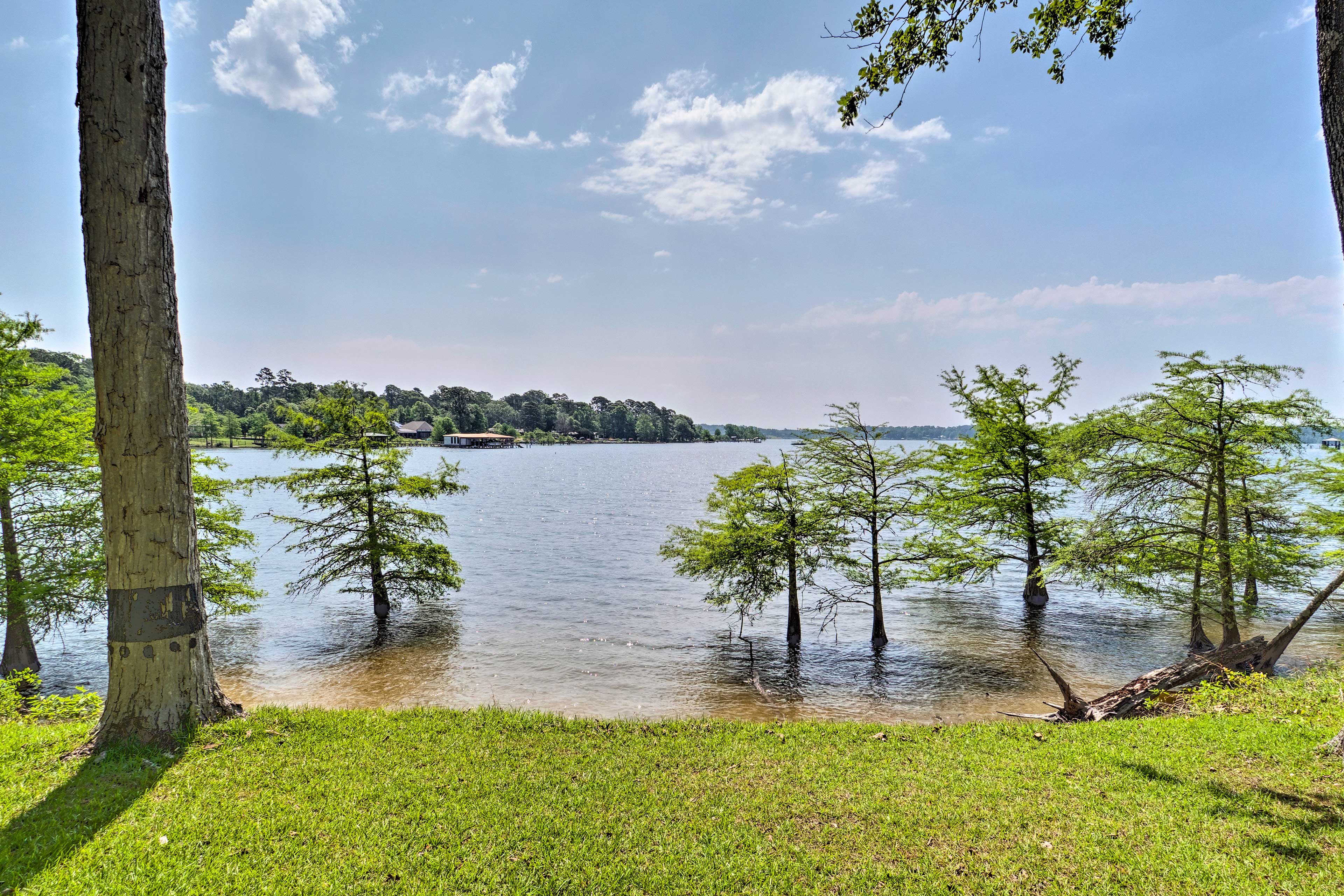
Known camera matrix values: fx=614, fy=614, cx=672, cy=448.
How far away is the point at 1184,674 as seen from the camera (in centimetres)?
1180

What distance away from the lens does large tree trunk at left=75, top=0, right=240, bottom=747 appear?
5.90m

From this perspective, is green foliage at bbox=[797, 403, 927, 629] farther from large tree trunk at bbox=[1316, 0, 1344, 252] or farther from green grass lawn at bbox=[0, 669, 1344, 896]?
large tree trunk at bbox=[1316, 0, 1344, 252]

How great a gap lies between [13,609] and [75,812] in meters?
13.1

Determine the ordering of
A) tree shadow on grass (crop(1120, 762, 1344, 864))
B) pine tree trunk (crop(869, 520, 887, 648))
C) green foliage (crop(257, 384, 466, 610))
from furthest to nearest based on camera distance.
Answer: green foliage (crop(257, 384, 466, 610))
pine tree trunk (crop(869, 520, 887, 648))
tree shadow on grass (crop(1120, 762, 1344, 864))

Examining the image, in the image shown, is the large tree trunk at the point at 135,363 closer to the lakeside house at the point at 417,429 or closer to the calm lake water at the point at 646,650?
the calm lake water at the point at 646,650

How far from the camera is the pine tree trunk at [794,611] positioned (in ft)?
61.2

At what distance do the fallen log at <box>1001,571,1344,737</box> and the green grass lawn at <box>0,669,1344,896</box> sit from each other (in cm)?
314

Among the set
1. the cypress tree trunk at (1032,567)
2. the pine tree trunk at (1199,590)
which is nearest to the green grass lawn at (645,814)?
the pine tree trunk at (1199,590)

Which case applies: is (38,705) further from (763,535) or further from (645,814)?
(763,535)

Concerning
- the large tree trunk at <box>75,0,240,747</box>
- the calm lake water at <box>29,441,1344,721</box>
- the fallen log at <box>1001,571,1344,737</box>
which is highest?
the large tree trunk at <box>75,0,240,747</box>

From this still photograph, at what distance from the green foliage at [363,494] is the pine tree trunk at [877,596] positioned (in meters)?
13.7

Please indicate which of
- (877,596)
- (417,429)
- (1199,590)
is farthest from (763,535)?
(417,429)

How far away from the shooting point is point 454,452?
15962 centimetres

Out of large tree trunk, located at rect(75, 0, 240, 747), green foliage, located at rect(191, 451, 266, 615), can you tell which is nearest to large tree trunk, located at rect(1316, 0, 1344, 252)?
large tree trunk, located at rect(75, 0, 240, 747)
